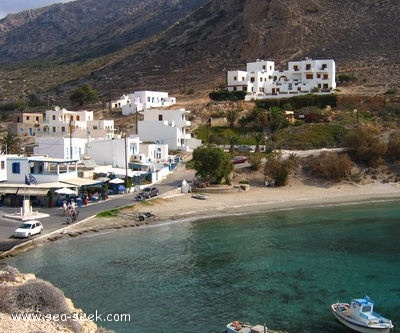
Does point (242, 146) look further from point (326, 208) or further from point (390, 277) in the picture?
point (390, 277)

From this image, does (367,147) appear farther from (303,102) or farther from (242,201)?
(303,102)

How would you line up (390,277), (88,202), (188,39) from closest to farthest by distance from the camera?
(390,277), (88,202), (188,39)

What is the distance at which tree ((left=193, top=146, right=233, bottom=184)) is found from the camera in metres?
52.4

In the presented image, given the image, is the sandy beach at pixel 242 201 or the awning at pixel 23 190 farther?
the awning at pixel 23 190

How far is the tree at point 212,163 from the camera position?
52.4 meters

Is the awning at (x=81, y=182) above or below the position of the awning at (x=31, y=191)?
above

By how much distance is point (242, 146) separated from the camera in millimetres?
66250

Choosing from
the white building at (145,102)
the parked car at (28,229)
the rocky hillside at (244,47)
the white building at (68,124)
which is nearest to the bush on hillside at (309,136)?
the white building at (68,124)

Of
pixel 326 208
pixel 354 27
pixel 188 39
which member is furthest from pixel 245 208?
pixel 188 39

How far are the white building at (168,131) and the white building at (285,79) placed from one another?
54.2 ft

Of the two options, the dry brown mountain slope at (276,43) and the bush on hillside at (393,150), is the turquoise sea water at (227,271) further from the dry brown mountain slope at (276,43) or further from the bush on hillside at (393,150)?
the dry brown mountain slope at (276,43)

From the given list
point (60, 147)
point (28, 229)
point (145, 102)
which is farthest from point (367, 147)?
point (28, 229)

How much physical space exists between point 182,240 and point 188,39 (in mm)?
105747

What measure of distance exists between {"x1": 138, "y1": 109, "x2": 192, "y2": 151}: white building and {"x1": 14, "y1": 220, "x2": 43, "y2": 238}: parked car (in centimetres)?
3394
